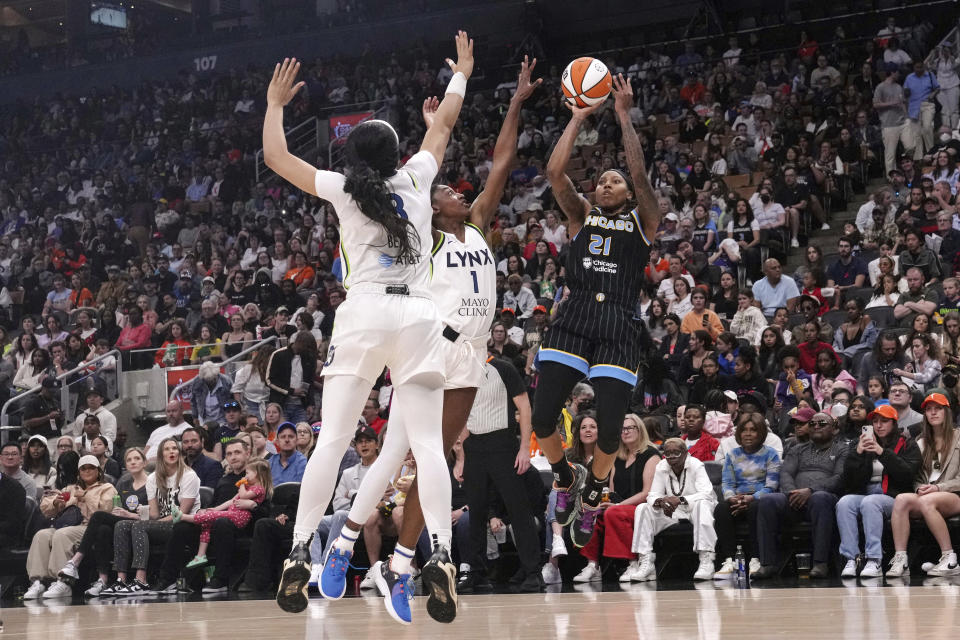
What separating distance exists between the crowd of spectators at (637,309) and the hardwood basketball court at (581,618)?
6.46 feet

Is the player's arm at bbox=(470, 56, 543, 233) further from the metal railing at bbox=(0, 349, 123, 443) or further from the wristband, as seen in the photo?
the metal railing at bbox=(0, 349, 123, 443)

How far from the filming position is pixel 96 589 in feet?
36.4

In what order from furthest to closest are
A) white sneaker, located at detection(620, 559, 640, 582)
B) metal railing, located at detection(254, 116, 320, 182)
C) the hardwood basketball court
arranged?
metal railing, located at detection(254, 116, 320, 182)
white sneaker, located at detection(620, 559, 640, 582)
the hardwood basketball court

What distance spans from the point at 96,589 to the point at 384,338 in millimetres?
7282

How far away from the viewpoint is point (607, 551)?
9977 mm

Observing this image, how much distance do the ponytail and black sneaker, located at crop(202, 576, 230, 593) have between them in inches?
253

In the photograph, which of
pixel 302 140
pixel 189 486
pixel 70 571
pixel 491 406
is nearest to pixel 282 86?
pixel 491 406

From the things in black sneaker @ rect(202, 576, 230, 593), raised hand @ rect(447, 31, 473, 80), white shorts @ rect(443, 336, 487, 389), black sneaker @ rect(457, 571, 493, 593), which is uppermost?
raised hand @ rect(447, 31, 473, 80)

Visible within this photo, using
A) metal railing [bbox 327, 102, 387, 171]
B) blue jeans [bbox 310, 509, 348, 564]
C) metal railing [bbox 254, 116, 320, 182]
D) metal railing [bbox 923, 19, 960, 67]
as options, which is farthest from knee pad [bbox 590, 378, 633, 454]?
metal railing [bbox 254, 116, 320, 182]

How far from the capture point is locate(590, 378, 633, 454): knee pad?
6.99m

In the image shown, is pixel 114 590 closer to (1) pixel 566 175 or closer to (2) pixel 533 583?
(2) pixel 533 583

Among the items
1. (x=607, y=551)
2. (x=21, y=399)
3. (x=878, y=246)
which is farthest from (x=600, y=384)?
(x=21, y=399)

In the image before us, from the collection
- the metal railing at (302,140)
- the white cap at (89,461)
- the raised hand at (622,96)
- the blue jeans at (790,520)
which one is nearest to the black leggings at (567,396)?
the raised hand at (622,96)

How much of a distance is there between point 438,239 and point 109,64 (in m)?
26.3
